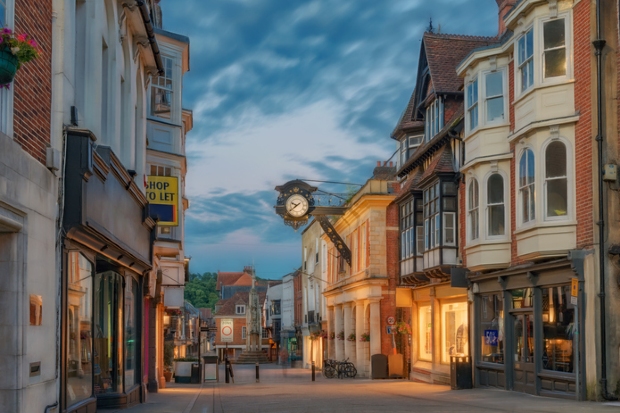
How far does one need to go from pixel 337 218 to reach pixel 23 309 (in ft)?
139

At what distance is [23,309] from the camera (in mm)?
9883

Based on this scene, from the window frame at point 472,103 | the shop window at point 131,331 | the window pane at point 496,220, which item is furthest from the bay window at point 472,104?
the shop window at point 131,331

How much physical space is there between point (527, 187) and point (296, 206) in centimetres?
2215

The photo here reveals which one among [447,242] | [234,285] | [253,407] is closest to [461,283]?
[447,242]

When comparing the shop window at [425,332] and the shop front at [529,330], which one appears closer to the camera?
the shop front at [529,330]

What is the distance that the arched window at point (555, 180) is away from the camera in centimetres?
2067

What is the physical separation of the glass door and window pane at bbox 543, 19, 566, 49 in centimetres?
690

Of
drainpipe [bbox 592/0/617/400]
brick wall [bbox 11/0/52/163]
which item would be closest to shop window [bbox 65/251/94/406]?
brick wall [bbox 11/0/52/163]

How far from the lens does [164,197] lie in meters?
23.2

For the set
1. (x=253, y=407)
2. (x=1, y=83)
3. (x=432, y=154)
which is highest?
(x=432, y=154)

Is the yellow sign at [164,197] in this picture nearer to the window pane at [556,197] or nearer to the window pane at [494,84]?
the window pane at [494,84]

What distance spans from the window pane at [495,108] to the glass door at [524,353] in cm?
553

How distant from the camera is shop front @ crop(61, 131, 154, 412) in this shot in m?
11.7

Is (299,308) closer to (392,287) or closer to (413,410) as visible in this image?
(392,287)
